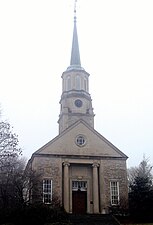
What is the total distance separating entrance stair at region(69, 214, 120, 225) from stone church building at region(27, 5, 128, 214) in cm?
426

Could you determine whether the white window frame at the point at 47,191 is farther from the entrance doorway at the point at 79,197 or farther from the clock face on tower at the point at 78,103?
the clock face on tower at the point at 78,103

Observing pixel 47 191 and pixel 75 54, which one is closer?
pixel 47 191

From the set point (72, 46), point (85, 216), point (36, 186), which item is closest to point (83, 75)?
point (72, 46)

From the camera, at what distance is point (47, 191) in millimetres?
38531

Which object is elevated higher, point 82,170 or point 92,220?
point 82,170

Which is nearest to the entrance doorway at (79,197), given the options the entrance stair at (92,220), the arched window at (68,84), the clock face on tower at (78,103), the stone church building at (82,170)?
the stone church building at (82,170)

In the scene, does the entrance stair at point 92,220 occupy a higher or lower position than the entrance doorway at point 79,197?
lower

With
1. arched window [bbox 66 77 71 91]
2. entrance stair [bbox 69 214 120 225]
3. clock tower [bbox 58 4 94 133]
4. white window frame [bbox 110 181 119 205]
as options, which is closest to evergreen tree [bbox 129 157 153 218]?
entrance stair [bbox 69 214 120 225]

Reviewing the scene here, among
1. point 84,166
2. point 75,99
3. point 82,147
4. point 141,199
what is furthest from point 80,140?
point 141,199

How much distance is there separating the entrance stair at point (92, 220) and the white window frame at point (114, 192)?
4547 millimetres

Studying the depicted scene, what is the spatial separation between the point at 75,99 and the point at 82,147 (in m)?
8.64

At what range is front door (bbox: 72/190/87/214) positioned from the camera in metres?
39.4

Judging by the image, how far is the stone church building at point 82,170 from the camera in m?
38.9

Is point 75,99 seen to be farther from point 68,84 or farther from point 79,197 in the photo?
point 79,197
